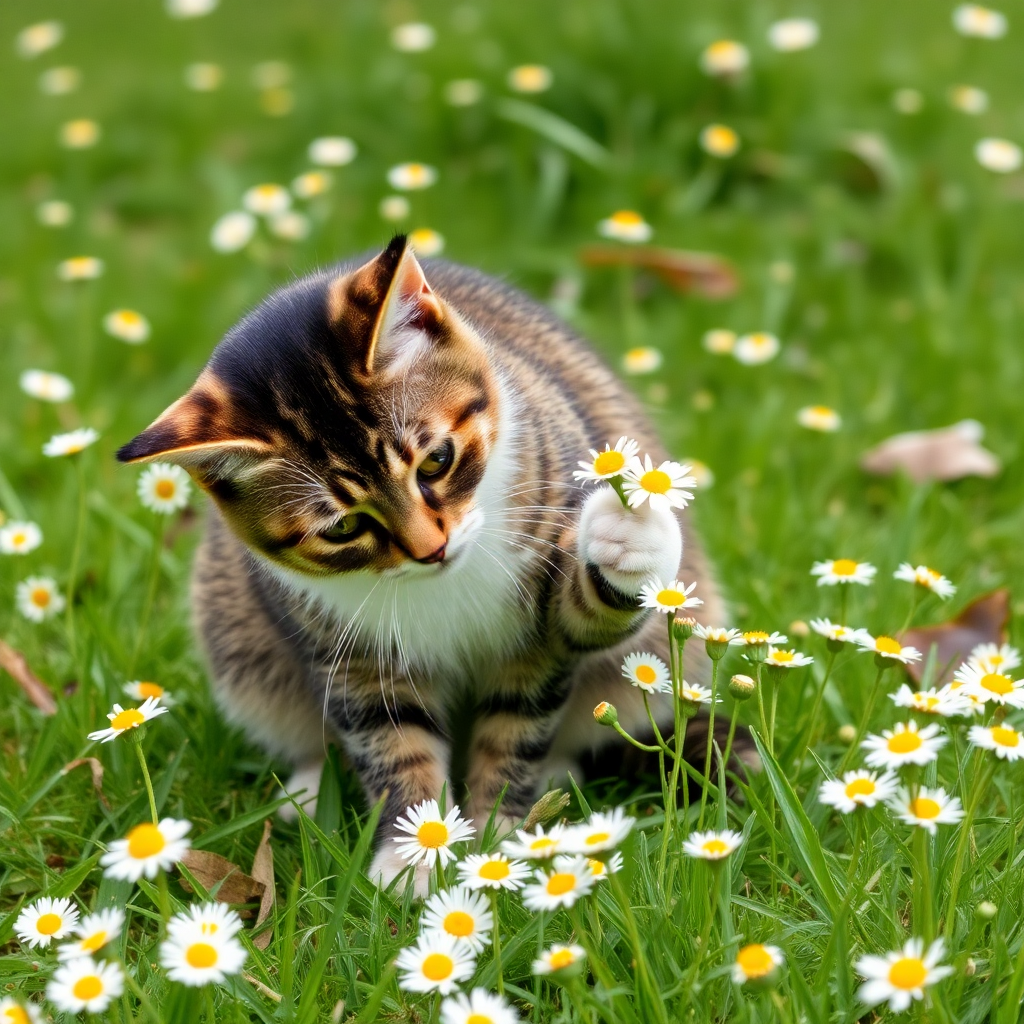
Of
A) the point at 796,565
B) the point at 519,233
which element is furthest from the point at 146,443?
Result: the point at 519,233

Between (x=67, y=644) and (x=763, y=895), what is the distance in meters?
1.68

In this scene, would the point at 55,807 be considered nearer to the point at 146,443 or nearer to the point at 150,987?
the point at 150,987

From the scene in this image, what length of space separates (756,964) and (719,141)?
3726 mm

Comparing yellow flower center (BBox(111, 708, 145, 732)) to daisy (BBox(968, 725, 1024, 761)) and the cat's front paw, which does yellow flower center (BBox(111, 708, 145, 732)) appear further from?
daisy (BBox(968, 725, 1024, 761))

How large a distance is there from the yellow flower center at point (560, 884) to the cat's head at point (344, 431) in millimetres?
704

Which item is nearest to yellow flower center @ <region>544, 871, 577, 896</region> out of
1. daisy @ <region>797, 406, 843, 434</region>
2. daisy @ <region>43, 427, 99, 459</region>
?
daisy @ <region>43, 427, 99, 459</region>

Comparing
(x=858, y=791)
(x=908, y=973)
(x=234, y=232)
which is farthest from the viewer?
(x=234, y=232)

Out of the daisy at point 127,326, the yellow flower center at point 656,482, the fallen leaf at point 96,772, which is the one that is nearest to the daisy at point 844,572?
the yellow flower center at point 656,482

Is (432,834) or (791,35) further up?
(432,834)

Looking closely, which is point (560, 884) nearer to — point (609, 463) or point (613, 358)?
point (609, 463)

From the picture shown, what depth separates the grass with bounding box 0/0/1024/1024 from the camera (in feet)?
5.99

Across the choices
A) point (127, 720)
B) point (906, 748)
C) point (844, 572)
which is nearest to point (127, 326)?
point (127, 720)

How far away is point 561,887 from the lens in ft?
5.06

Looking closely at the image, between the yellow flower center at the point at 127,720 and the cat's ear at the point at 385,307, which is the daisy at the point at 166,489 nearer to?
the cat's ear at the point at 385,307
